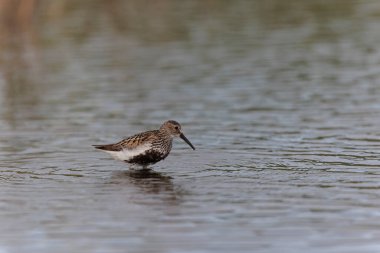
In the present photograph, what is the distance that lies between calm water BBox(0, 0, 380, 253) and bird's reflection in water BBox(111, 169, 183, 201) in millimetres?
28

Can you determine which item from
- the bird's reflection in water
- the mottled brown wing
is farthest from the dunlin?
the bird's reflection in water

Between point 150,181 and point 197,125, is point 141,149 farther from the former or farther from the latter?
point 197,125

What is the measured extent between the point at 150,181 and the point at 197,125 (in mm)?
5041

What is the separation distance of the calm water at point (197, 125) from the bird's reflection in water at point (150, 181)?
1.1 inches

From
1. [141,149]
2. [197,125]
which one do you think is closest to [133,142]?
[141,149]

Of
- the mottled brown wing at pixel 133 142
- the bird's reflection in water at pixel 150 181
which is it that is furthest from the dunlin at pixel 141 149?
the bird's reflection in water at pixel 150 181

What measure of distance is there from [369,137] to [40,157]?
5621 mm

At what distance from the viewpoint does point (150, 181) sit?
15500 mm

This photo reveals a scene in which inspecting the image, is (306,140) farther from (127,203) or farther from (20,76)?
(20,76)

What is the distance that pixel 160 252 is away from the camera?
11078 millimetres

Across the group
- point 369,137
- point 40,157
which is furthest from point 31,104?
point 369,137

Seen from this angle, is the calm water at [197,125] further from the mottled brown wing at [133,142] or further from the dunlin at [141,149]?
the mottled brown wing at [133,142]

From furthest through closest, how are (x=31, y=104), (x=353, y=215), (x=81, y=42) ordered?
(x=81, y=42), (x=31, y=104), (x=353, y=215)

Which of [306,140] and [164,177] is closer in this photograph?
[164,177]
